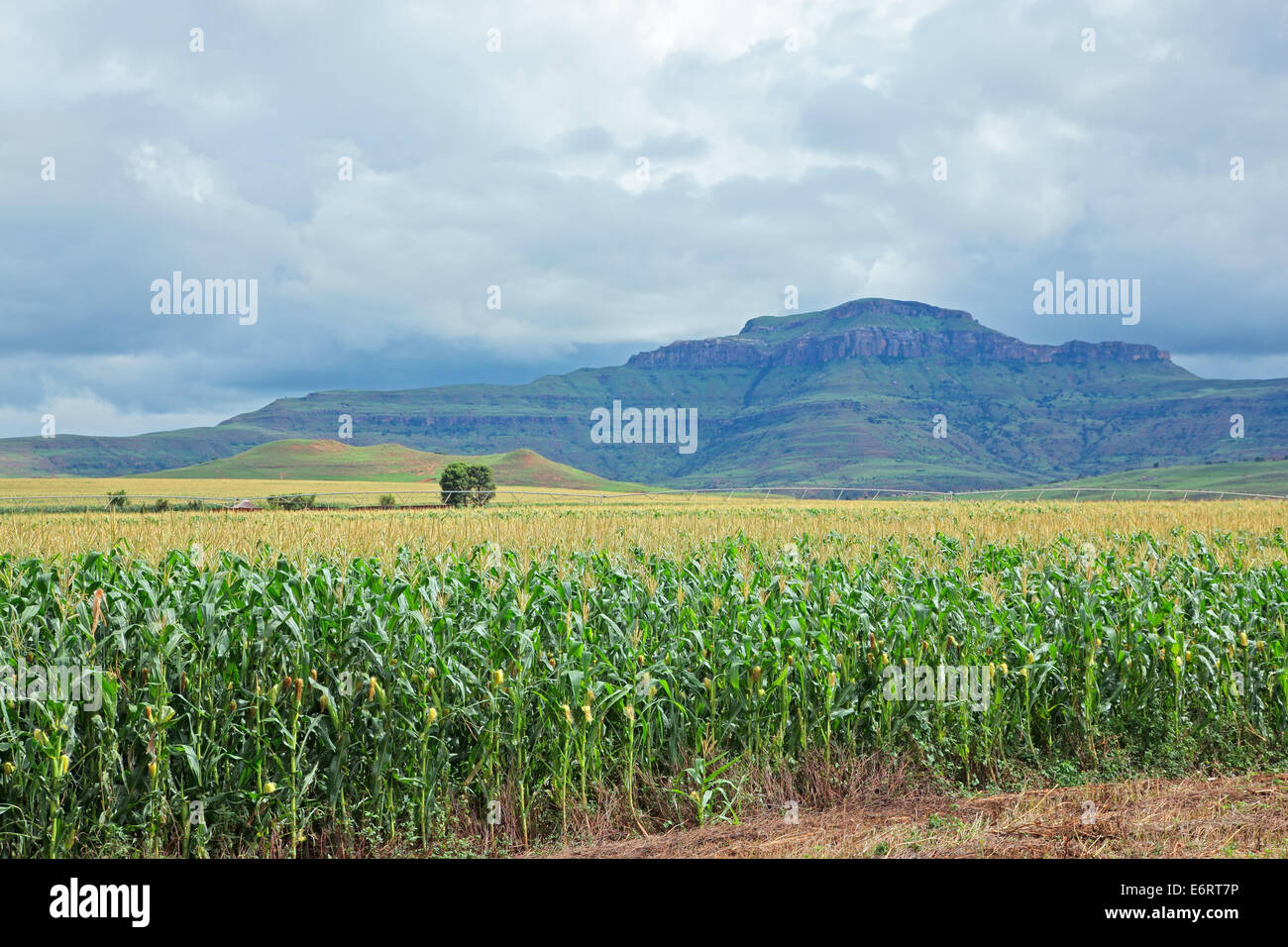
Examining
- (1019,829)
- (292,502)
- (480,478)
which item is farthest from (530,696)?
(480,478)

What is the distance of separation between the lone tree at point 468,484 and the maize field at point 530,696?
61.5 metres

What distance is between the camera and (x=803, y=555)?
17.0 m

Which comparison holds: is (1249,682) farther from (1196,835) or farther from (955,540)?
(955,540)

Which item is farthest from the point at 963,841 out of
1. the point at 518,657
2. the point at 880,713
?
the point at 518,657

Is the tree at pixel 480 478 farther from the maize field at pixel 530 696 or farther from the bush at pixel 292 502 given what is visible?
the maize field at pixel 530 696

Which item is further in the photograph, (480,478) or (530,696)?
(480,478)

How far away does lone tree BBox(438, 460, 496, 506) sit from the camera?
72.5 m

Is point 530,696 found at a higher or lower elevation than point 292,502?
lower

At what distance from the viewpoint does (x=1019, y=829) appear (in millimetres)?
6965

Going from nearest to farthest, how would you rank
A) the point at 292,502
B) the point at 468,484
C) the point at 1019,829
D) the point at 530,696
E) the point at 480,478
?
the point at 1019,829 < the point at 530,696 < the point at 292,502 < the point at 480,478 < the point at 468,484

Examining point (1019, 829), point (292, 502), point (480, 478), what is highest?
point (480, 478)

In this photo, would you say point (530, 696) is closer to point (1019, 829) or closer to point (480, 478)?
point (1019, 829)

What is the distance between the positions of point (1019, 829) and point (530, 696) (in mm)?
4296
